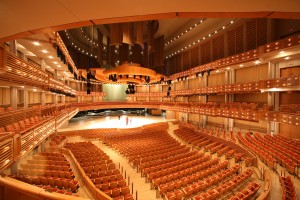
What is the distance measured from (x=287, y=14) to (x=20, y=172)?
9.56 m

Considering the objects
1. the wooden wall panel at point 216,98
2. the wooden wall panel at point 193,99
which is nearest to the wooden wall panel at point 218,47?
the wooden wall panel at point 216,98

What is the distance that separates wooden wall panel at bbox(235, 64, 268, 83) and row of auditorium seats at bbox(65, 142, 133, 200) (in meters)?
12.8

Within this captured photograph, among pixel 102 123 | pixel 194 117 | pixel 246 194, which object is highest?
pixel 194 117

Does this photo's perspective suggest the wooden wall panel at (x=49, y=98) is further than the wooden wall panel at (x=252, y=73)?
Yes

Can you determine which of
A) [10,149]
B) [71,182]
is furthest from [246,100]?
[10,149]

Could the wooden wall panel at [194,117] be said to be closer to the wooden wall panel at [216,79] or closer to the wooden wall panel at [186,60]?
A: the wooden wall panel at [216,79]

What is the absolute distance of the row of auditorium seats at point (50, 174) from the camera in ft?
18.3

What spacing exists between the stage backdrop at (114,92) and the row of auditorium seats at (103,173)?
56.3 feet

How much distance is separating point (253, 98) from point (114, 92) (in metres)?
21.4

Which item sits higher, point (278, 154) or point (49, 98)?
point (49, 98)

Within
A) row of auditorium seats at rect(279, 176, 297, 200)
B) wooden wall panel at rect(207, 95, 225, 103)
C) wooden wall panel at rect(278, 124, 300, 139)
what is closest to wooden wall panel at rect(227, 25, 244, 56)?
wooden wall panel at rect(207, 95, 225, 103)

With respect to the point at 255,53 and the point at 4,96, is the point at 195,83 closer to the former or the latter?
the point at 255,53

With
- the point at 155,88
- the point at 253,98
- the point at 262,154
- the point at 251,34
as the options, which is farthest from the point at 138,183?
the point at 155,88

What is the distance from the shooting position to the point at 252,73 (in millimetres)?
13047
